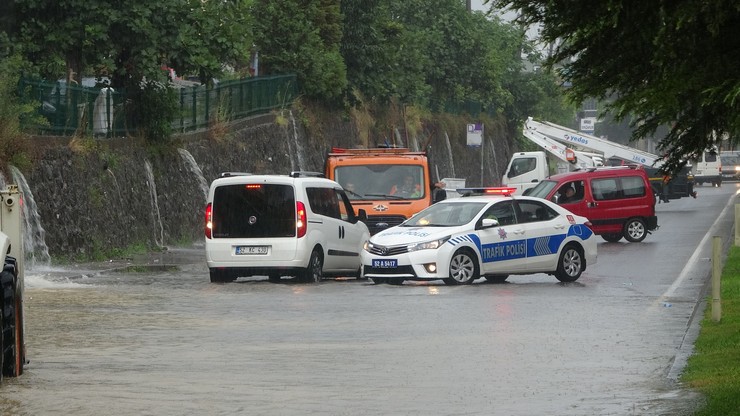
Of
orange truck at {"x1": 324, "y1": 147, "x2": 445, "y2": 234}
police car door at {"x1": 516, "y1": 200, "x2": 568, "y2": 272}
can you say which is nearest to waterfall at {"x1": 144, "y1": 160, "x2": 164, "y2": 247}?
orange truck at {"x1": 324, "y1": 147, "x2": 445, "y2": 234}

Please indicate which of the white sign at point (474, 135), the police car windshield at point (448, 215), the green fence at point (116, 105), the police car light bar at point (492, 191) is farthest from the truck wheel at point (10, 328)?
the white sign at point (474, 135)

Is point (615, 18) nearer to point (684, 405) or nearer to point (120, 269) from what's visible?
point (684, 405)

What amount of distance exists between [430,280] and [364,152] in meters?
6.73

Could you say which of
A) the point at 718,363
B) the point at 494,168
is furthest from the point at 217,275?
the point at 494,168

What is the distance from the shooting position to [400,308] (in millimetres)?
20125

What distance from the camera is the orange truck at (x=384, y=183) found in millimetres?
30312

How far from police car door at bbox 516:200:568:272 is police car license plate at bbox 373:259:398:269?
229 centimetres

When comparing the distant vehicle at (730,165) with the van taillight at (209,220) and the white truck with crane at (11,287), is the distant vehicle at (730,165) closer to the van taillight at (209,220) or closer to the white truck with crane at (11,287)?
the van taillight at (209,220)

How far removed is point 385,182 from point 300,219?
19.2 feet

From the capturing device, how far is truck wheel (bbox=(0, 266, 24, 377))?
41.9ft

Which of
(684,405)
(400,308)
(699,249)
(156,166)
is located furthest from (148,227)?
(684,405)

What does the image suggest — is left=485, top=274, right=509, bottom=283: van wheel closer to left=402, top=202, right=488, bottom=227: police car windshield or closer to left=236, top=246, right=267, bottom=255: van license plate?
left=402, top=202, right=488, bottom=227: police car windshield

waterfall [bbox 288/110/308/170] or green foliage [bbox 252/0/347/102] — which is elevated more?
green foliage [bbox 252/0/347/102]

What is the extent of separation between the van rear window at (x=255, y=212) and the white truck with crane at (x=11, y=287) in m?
11.2
